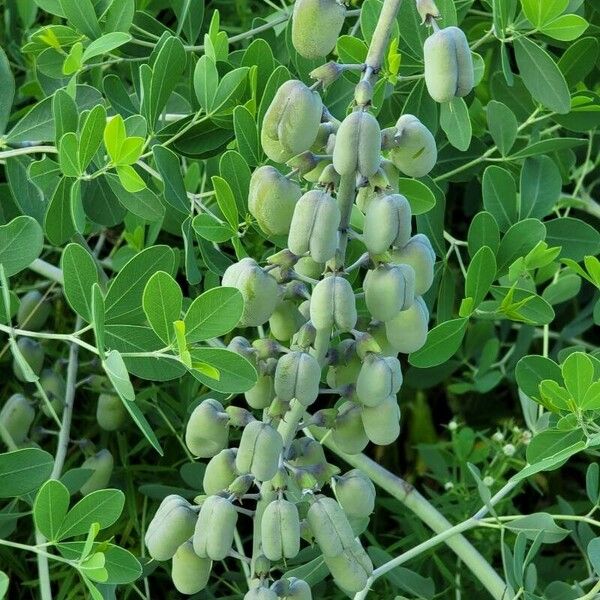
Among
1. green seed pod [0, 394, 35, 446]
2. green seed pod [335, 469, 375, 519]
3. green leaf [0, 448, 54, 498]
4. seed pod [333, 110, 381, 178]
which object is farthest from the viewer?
green seed pod [0, 394, 35, 446]

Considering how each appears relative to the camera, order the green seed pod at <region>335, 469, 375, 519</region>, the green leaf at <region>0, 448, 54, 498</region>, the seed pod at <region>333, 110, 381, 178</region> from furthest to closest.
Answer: the green leaf at <region>0, 448, 54, 498</region> < the green seed pod at <region>335, 469, 375, 519</region> < the seed pod at <region>333, 110, 381, 178</region>

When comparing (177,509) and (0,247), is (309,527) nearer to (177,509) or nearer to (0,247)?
(177,509)

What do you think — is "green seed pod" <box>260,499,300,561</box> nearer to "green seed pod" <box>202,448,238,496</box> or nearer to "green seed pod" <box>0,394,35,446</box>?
"green seed pod" <box>202,448,238,496</box>

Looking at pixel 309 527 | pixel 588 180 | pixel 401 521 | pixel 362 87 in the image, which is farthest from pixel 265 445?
pixel 588 180

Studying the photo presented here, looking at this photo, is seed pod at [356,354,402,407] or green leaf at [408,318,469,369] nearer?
seed pod at [356,354,402,407]

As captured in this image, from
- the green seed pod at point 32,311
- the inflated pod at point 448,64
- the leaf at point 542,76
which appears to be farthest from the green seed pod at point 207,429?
the green seed pod at point 32,311

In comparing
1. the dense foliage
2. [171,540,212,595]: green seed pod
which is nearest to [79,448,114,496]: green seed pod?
the dense foliage

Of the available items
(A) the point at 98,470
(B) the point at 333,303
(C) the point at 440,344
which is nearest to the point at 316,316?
(B) the point at 333,303
